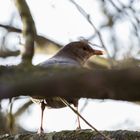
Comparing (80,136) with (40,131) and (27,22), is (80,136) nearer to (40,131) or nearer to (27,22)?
(40,131)

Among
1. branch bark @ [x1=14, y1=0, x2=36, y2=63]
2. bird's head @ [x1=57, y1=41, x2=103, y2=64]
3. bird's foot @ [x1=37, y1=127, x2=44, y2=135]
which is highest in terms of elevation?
branch bark @ [x1=14, y1=0, x2=36, y2=63]

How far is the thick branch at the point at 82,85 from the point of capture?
0.53 m

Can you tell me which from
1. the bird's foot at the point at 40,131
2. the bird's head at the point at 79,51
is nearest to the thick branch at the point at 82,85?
the bird's foot at the point at 40,131

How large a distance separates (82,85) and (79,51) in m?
3.22

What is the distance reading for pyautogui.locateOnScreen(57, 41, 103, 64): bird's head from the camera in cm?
360

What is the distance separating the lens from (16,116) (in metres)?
3.93

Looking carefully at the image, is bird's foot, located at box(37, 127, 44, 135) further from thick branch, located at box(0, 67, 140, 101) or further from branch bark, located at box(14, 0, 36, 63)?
thick branch, located at box(0, 67, 140, 101)

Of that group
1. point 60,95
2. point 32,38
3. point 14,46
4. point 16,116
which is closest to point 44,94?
point 60,95

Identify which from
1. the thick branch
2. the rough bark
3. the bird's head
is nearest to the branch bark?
the bird's head

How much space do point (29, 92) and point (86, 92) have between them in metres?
0.07

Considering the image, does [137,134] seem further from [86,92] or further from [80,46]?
[80,46]

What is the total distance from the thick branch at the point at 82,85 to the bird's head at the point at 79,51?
296 centimetres

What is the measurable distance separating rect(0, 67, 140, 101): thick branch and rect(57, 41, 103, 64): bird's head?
2958mm

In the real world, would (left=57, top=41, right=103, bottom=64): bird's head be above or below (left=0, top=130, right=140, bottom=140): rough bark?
above
